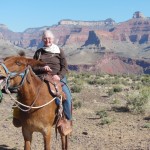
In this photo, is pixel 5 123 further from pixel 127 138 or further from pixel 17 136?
pixel 127 138

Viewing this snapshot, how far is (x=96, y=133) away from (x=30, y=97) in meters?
5.47

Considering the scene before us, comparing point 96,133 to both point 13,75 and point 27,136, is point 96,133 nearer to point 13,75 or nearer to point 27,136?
point 27,136

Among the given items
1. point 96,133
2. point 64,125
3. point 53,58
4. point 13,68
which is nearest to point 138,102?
point 96,133

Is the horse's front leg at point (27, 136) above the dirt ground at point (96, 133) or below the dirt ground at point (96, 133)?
above

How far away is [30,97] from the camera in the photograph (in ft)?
20.9

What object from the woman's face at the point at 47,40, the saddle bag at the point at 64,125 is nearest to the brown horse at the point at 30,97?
the saddle bag at the point at 64,125

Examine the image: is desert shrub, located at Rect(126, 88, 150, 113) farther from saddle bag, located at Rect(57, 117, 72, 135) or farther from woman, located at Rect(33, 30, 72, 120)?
woman, located at Rect(33, 30, 72, 120)

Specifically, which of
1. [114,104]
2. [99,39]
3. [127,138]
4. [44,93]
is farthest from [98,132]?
[99,39]

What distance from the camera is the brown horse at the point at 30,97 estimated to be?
19.7 feet

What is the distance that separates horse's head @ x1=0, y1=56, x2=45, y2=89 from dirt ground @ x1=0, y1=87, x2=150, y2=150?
3886mm

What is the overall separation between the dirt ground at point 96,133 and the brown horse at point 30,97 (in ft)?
10.3

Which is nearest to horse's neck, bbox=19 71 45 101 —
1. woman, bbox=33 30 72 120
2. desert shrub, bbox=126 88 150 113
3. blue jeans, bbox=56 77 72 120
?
woman, bbox=33 30 72 120

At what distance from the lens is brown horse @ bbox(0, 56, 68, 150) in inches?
236

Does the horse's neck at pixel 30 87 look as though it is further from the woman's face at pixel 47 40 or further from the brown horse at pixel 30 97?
the woman's face at pixel 47 40
